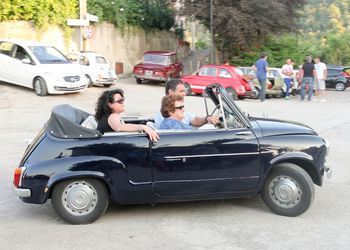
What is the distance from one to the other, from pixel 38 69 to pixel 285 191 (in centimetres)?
1305

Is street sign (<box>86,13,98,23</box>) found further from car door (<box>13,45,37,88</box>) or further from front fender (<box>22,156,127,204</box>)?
front fender (<box>22,156,127,204</box>)

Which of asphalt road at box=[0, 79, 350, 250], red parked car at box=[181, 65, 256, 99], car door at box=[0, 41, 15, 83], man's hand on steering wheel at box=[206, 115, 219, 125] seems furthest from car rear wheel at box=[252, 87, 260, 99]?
man's hand on steering wheel at box=[206, 115, 219, 125]

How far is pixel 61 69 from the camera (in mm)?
16375

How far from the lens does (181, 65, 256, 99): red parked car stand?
60.9ft

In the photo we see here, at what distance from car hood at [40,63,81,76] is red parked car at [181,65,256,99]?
5422 millimetres

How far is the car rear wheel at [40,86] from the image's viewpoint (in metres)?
16.2

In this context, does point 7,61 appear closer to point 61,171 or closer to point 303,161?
point 61,171

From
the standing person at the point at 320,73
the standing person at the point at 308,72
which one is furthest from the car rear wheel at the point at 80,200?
the standing person at the point at 320,73

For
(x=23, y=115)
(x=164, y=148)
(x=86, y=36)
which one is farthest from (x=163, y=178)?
(x=86, y=36)

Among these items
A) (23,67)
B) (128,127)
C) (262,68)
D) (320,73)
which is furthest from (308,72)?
(128,127)

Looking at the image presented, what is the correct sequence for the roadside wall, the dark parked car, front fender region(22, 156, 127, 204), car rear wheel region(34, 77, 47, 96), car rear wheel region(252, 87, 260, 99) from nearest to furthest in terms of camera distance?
front fender region(22, 156, 127, 204) < car rear wheel region(34, 77, 47, 96) < car rear wheel region(252, 87, 260, 99) < the roadside wall < the dark parked car

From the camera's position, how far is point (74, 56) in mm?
20328

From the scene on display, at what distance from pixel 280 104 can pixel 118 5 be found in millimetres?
13483

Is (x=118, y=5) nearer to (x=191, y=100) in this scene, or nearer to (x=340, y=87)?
(x=191, y=100)
